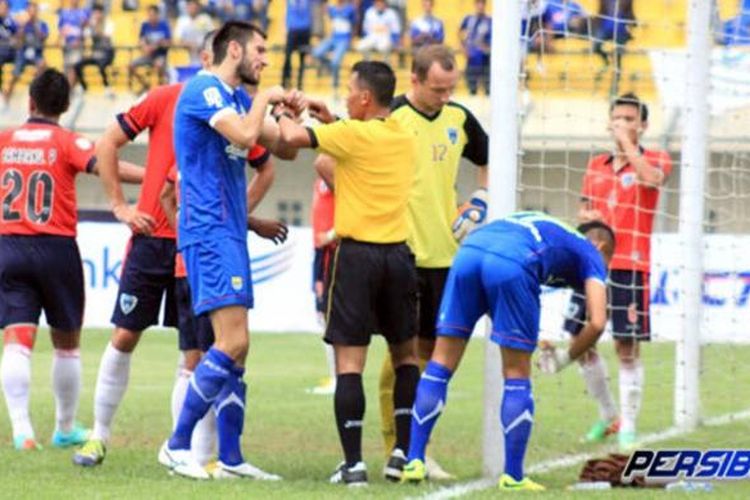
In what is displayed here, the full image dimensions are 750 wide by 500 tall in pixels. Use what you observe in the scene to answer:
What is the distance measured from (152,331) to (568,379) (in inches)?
304

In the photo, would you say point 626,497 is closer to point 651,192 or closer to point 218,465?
point 218,465

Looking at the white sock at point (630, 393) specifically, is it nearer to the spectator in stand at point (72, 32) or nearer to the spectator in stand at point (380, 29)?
the spectator in stand at point (380, 29)

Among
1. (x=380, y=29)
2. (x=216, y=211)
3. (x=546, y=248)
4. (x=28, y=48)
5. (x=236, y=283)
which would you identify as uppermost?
(x=380, y=29)

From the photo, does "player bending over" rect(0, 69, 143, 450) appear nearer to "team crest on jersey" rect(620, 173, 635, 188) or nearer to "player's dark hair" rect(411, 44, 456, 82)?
"player's dark hair" rect(411, 44, 456, 82)

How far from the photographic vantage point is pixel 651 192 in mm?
12914

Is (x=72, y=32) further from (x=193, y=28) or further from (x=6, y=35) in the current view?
(x=193, y=28)

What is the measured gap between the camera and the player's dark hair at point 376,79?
31.2 feet

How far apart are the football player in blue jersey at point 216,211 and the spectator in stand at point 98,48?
2061 cm

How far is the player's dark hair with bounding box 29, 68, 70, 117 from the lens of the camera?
11.0 meters

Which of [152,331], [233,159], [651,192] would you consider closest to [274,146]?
[233,159]

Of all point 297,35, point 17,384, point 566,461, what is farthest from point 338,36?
point 566,461

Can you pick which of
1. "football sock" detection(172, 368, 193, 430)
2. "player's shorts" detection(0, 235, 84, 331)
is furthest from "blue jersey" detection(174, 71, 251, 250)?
"player's shorts" detection(0, 235, 84, 331)

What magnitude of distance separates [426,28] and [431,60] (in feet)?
62.2

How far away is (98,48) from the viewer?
2992 cm
